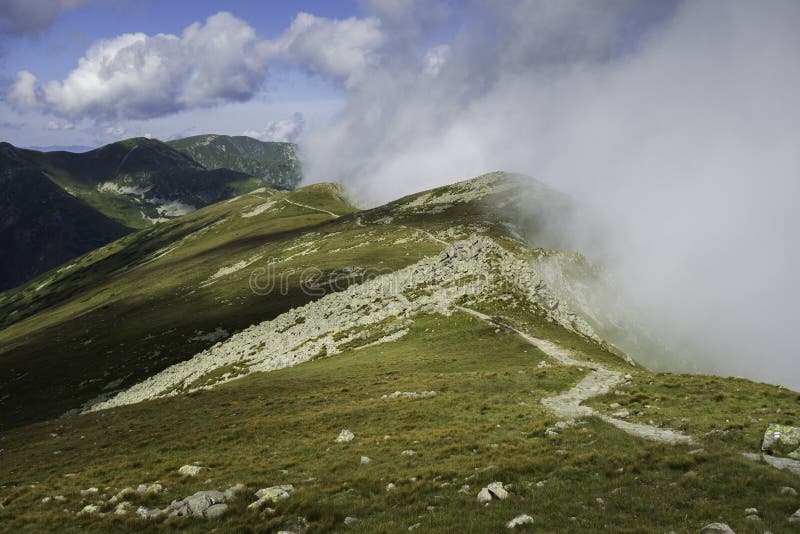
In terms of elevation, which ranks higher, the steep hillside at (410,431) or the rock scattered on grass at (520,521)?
the rock scattered on grass at (520,521)

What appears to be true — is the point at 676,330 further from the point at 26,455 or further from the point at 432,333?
the point at 26,455

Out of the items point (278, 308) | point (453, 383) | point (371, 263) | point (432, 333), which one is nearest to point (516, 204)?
point (371, 263)

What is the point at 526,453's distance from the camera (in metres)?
20.3

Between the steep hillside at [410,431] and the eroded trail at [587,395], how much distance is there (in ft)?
0.82

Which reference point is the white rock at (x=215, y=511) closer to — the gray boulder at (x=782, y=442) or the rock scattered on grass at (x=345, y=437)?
the rock scattered on grass at (x=345, y=437)

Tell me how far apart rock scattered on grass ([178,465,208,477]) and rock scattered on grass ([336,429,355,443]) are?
7.18 meters

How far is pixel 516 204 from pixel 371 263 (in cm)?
8686

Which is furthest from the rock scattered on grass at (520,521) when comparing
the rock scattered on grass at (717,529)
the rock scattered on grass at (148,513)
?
the rock scattered on grass at (148,513)

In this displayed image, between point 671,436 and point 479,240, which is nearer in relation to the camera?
point 671,436

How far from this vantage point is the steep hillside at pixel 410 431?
1500 cm

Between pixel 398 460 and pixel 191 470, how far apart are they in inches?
430

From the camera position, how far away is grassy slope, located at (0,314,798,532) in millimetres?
14234

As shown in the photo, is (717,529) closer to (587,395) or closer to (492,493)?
(492,493)

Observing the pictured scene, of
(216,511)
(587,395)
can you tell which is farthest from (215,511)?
(587,395)
